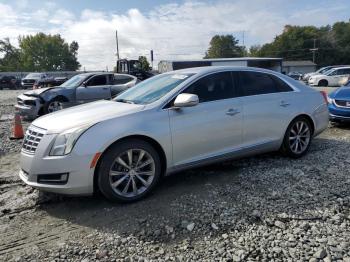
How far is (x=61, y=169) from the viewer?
3.71 meters

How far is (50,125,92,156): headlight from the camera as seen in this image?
12.2ft

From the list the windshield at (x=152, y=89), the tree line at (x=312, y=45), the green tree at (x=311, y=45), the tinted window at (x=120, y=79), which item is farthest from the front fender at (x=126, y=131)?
the green tree at (x=311, y=45)

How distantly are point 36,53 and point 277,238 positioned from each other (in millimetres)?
104460

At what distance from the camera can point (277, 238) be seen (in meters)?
3.27

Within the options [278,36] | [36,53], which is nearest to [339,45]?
[278,36]

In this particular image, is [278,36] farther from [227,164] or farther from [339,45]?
[227,164]

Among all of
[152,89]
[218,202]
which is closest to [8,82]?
[152,89]

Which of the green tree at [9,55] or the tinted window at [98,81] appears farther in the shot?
the green tree at [9,55]

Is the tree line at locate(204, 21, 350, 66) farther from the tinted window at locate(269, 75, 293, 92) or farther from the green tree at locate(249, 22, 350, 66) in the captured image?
the tinted window at locate(269, 75, 293, 92)

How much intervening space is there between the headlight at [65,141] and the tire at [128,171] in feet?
1.21

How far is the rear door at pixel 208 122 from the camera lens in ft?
14.2

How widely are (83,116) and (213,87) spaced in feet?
6.10

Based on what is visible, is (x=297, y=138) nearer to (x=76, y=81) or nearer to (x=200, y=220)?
(x=200, y=220)

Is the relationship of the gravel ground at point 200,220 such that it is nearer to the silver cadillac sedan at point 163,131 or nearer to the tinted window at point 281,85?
the silver cadillac sedan at point 163,131
